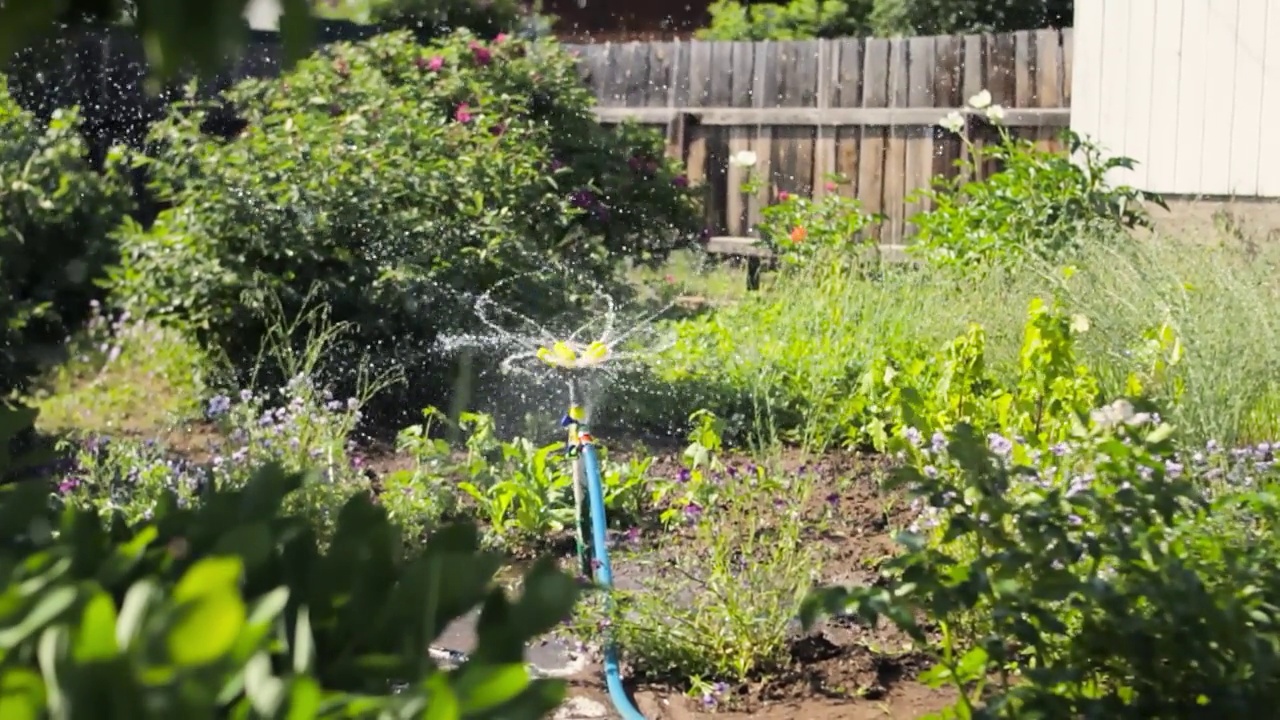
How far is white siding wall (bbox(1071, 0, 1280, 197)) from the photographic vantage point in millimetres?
7852

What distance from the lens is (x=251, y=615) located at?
47.4 inches

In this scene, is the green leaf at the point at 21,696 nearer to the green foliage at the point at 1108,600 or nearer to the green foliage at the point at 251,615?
the green foliage at the point at 251,615

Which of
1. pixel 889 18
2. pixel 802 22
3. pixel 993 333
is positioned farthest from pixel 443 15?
pixel 993 333

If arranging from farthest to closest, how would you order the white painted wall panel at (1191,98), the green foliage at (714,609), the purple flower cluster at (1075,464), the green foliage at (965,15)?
the green foliage at (965,15)
the white painted wall panel at (1191,98)
the purple flower cluster at (1075,464)
the green foliage at (714,609)

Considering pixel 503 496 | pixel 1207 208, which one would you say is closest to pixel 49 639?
pixel 503 496

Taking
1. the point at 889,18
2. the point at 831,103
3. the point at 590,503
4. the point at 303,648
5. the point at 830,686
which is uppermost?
the point at 889,18

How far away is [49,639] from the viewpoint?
3.62 ft

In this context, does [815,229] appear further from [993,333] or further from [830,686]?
[830,686]

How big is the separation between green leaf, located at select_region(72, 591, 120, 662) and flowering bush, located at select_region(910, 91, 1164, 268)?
22.0ft

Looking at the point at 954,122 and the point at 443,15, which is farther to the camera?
the point at 443,15

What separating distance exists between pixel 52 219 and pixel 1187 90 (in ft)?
19.1

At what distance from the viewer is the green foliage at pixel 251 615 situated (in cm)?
103

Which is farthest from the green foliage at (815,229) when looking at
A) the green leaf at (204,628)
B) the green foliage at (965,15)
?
the green leaf at (204,628)

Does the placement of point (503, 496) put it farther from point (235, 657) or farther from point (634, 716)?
point (235, 657)
